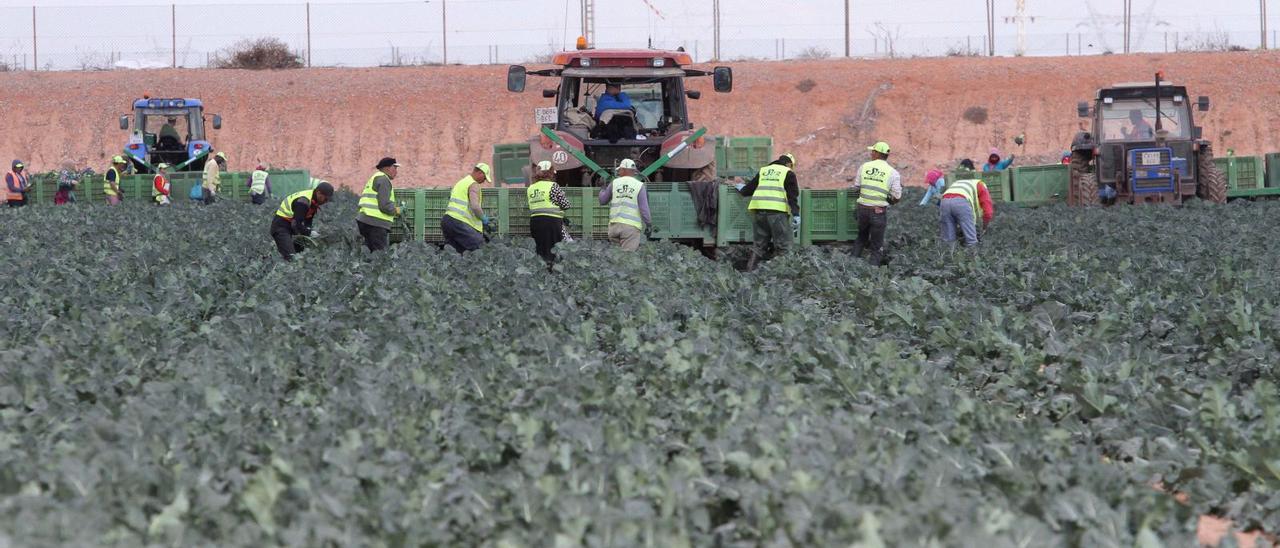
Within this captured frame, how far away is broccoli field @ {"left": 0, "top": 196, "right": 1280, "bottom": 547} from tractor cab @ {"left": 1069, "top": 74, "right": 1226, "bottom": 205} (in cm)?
1013

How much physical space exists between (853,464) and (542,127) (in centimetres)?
1126

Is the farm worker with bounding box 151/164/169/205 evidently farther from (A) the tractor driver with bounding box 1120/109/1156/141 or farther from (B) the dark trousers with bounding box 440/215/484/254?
(A) the tractor driver with bounding box 1120/109/1156/141

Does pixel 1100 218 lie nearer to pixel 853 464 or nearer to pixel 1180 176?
pixel 1180 176

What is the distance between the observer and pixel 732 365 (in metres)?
7.14

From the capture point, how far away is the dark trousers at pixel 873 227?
1482 centimetres

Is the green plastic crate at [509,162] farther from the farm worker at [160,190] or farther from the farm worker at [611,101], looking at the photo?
the farm worker at [160,190]

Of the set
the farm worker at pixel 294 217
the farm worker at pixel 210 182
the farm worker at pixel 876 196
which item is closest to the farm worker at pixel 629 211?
the farm worker at pixel 876 196

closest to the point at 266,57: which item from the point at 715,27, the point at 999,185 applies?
the point at 715,27

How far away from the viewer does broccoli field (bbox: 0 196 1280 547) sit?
487cm

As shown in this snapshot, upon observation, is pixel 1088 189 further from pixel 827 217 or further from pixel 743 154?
pixel 827 217

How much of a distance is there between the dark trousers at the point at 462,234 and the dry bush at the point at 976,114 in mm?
33739

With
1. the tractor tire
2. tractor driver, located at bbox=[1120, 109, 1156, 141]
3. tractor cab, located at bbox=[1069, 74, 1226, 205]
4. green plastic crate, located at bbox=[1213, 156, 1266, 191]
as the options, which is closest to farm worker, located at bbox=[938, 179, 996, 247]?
the tractor tire

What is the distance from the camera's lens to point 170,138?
30.5 meters

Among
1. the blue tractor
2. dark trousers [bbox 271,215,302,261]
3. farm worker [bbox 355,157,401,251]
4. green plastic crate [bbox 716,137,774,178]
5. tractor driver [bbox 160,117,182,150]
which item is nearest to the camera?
farm worker [bbox 355,157,401,251]
